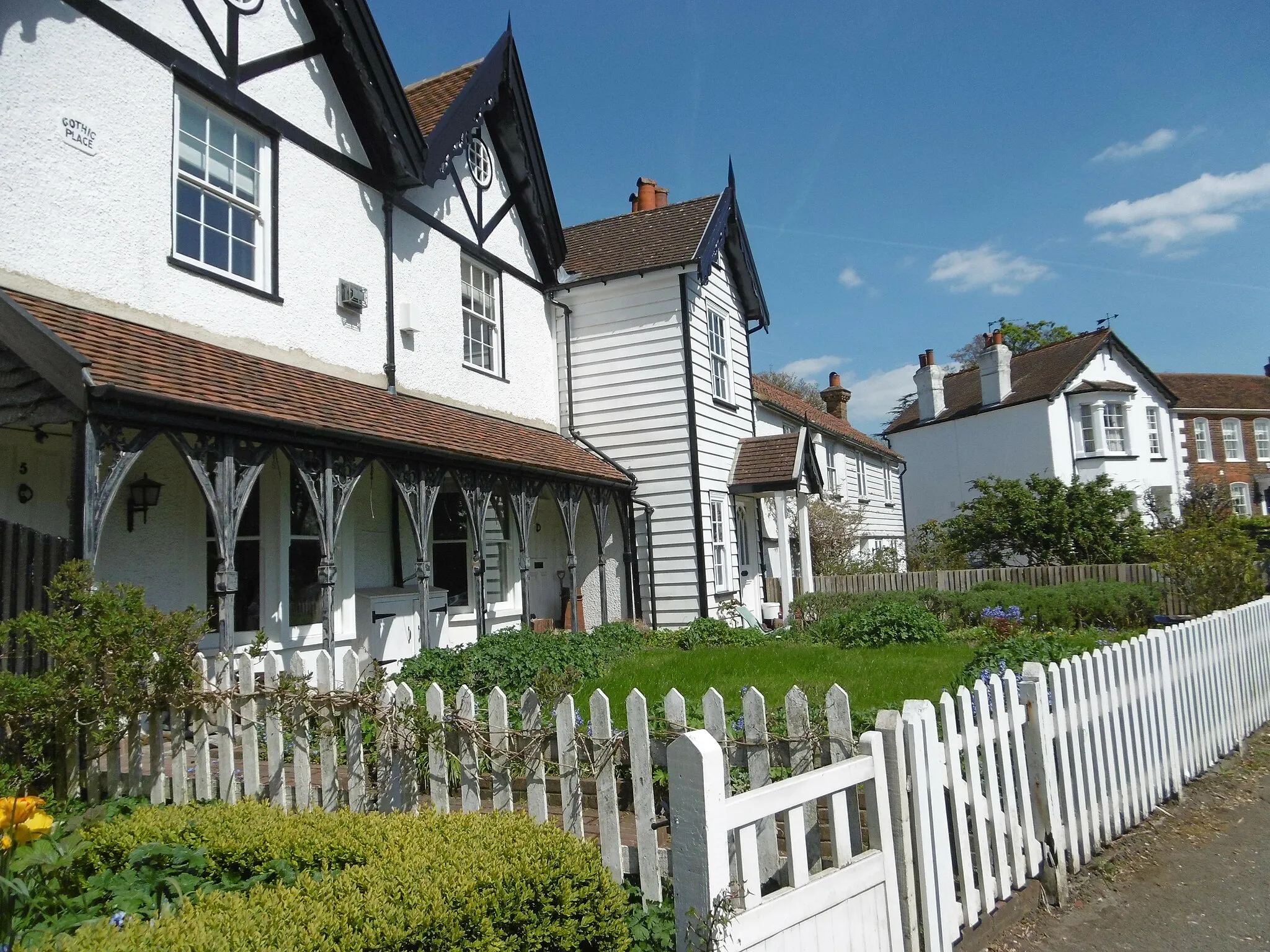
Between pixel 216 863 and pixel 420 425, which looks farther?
pixel 420 425

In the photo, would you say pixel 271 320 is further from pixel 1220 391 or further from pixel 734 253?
pixel 1220 391

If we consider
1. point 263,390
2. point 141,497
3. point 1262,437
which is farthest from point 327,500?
point 1262,437

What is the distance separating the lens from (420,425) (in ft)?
35.0

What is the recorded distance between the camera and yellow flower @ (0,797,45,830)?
125 inches

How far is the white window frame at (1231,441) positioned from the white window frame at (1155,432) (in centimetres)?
1065

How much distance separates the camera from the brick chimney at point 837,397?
3825 centimetres

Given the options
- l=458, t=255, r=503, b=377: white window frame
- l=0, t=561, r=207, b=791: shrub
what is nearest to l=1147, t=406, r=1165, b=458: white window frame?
l=458, t=255, r=503, b=377: white window frame

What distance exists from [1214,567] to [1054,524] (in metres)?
Answer: 10.5

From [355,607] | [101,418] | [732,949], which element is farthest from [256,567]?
[732,949]

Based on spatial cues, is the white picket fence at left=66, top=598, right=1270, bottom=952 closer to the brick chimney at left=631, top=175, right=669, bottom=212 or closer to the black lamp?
the black lamp

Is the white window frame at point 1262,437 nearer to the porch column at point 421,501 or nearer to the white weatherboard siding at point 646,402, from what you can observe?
the white weatherboard siding at point 646,402

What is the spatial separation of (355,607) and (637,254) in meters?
9.11

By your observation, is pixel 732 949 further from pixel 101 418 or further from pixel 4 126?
pixel 4 126

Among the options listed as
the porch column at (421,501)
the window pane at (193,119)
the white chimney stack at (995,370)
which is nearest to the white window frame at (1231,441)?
the white chimney stack at (995,370)
